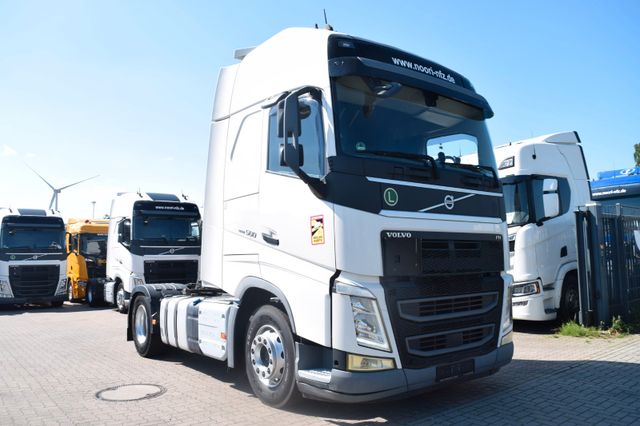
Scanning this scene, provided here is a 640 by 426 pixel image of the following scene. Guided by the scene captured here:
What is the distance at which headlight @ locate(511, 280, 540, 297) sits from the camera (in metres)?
9.36

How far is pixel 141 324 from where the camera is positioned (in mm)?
8656

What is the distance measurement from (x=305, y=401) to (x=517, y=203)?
6.10 metres

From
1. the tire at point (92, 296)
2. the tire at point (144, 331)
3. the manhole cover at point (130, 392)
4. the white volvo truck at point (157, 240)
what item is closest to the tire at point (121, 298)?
the white volvo truck at point (157, 240)

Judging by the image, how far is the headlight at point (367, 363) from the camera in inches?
176

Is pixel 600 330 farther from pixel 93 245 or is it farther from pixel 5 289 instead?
pixel 93 245

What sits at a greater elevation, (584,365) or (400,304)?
(400,304)

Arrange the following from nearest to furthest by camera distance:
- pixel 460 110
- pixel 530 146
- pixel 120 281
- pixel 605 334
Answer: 1. pixel 460 110
2. pixel 605 334
3. pixel 530 146
4. pixel 120 281

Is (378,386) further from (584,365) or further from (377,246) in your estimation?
(584,365)

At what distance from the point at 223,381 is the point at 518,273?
18.4ft

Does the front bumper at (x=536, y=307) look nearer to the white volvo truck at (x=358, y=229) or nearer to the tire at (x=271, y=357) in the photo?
the white volvo truck at (x=358, y=229)

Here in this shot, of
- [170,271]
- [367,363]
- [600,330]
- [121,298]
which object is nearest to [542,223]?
[600,330]

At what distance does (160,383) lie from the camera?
264 inches

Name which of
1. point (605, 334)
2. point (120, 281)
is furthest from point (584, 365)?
point (120, 281)

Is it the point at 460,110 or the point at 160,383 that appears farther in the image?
the point at 160,383
